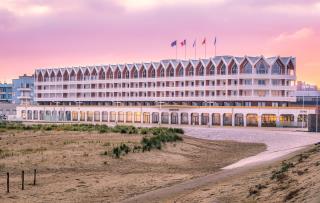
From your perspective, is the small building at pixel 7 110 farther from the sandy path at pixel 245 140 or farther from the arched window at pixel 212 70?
the sandy path at pixel 245 140

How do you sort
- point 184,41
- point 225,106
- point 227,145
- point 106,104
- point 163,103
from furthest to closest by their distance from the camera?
point 106,104
point 163,103
point 184,41
point 225,106
point 227,145

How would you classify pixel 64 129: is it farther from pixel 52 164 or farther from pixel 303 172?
pixel 303 172

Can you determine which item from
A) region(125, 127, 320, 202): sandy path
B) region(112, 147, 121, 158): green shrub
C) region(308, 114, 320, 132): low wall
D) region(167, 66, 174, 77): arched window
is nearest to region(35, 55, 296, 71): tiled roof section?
region(167, 66, 174, 77): arched window

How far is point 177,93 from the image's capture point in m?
128

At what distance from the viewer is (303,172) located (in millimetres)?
23531

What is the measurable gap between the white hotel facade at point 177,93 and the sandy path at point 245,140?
24.9m

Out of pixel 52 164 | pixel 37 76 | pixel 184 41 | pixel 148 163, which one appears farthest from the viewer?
Answer: pixel 37 76

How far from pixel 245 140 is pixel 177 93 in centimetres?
5512

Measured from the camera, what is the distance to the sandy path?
89.6 ft

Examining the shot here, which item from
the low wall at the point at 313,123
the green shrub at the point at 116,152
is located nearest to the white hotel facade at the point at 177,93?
the low wall at the point at 313,123

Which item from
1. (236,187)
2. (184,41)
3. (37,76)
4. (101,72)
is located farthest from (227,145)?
(37,76)

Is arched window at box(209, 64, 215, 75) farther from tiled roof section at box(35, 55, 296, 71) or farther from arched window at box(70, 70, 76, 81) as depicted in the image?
arched window at box(70, 70, 76, 81)

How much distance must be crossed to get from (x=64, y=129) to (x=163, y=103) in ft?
190

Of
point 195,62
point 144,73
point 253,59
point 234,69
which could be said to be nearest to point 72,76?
point 144,73
